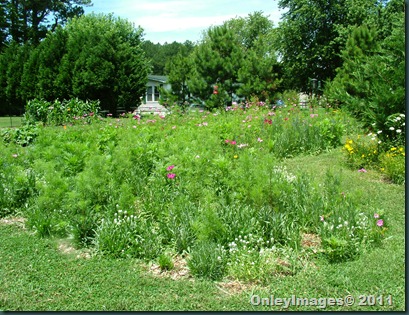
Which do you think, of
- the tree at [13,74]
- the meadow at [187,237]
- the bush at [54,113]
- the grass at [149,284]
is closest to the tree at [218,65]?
the bush at [54,113]

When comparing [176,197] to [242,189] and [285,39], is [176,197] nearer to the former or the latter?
[242,189]

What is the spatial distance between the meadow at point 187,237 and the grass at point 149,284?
0.01m

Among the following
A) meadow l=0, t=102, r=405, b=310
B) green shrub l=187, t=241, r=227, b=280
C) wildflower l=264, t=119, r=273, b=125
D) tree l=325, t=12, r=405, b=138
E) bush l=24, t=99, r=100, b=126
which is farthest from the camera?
bush l=24, t=99, r=100, b=126

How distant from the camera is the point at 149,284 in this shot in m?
3.10

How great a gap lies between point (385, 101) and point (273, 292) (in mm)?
4607

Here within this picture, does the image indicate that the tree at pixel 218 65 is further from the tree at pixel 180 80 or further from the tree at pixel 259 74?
the tree at pixel 180 80

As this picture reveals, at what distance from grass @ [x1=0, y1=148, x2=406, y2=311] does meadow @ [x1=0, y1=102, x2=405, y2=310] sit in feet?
0.03

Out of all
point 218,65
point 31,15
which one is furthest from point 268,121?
point 31,15

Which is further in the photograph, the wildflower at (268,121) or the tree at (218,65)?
the tree at (218,65)

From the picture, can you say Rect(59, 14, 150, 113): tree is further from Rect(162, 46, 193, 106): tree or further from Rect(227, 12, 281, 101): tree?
Rect(227, 12, 281, 101): tree

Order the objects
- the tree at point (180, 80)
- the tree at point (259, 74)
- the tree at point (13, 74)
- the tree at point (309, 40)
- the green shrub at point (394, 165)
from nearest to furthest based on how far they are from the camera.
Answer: the green shrub at point (394, 165)
the tree at point (259, 74)
the tree at point (180, 80)
the tree at point (13, 74)
the tree at point (309, 40)

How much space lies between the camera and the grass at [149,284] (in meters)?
2.85

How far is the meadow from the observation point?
9.74 ft

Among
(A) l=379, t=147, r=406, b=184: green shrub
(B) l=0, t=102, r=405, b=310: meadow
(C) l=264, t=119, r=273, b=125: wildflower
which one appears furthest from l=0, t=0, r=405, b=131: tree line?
(B) l=0, t=102, r=405, b=310: meadow
